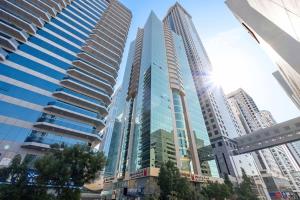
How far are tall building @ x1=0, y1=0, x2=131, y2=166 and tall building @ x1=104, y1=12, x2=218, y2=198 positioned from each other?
34.8ft

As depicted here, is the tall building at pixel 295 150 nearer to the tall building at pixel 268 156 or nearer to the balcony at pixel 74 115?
the tall building at pixel 268 156

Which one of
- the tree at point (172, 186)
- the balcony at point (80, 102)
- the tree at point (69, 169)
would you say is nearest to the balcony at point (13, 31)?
the balcony at point (80, 102)

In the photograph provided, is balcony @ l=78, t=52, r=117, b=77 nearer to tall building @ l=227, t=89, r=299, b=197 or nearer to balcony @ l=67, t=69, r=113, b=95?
balcony @ l=67, t=69, r=113, b=95

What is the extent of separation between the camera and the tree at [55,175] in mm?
12891

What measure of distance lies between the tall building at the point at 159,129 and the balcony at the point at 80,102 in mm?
11293

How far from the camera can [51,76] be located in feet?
108

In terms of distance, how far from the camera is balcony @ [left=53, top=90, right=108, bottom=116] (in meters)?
32.4

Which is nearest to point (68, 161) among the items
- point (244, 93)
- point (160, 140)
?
point (160, 140)

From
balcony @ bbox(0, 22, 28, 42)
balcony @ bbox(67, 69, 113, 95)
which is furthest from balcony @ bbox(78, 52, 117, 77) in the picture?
balcony @ bbox(0, 22, 28, 42)

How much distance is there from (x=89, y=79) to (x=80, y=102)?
6.87 meters

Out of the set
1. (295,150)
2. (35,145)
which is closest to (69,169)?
(35,145)

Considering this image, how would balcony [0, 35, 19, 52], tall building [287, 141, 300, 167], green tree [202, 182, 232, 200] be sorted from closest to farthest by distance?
green tree [202, 182, 232, 200] < balcony [0, 35, 19, 52] < tall building [287, 141, 300, 167]

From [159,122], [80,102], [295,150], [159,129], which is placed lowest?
[159,129]

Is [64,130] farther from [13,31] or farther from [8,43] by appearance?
[13,31]
